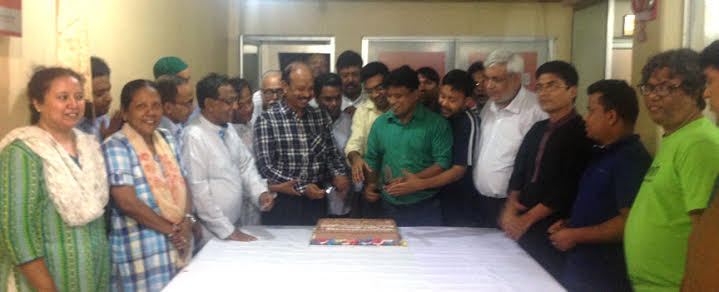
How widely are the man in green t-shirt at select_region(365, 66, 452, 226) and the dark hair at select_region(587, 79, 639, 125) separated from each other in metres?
1.06

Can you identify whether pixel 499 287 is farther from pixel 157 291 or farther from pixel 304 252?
pixel 157 291

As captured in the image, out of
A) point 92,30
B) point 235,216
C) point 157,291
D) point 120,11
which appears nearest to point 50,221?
point 157,291

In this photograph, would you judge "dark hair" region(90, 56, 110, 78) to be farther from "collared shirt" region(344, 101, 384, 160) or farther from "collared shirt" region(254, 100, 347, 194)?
"collared shirt" region(344, 101, 384, 160)

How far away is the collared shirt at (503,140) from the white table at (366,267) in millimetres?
496

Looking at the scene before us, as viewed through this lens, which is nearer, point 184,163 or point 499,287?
point 499,287

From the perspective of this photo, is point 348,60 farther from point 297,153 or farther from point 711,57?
point 711,57

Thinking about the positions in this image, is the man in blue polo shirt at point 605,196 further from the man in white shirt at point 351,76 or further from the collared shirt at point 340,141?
the man in white shirt at point 351,76

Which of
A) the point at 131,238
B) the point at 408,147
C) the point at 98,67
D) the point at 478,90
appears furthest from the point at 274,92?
the point at 131,238

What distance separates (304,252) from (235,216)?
0.84 m

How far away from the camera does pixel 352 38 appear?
20.8 ft

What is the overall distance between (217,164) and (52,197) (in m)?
0.94

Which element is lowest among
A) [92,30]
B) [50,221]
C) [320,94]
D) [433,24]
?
[50,221]

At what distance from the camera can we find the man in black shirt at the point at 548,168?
257 cm

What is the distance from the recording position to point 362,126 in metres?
3.68
